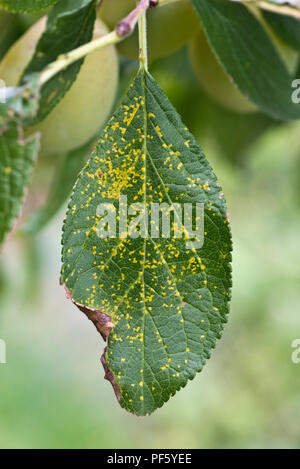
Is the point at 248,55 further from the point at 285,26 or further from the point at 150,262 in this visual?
the point at 150,262

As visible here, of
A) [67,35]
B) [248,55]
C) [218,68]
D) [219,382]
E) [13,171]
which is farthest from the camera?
[219,382]

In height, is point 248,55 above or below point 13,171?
above

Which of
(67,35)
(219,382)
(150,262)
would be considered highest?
(67,35)

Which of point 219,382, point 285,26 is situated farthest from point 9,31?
→ point 219,382

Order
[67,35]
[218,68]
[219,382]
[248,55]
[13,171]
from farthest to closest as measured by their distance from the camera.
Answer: [219,382] < [218,68] < [248,55] < [67,35] < [13,171]

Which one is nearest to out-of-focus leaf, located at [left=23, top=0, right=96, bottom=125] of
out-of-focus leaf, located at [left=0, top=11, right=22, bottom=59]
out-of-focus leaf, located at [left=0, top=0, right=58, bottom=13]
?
out-of-focus leaf, located at [left=0, top=0, right=58, bottom=13]

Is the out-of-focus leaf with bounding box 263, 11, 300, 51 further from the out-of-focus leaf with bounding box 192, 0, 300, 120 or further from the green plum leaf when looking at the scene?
the green plum leaf

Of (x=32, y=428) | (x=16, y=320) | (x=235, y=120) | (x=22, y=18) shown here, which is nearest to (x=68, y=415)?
(x=32, y=428)
